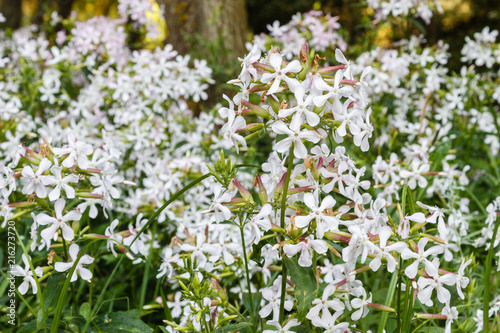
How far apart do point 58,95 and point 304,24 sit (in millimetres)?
1629

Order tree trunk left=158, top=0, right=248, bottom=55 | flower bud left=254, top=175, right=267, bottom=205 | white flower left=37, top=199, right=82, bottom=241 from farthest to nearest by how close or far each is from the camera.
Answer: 1. tree trunk left=158, top=0, right=248, bottom=55
2. white flower left=37, top=199, right=82, bottom=241
3. flower bud left=254, top=175, right=267, bottom=205

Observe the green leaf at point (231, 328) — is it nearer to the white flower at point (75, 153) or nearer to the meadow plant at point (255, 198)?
the meadow plant at point (255, 198)

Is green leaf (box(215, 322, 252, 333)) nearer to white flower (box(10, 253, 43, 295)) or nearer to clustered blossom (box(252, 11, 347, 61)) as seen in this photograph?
white flower (box(10, 253, 43, 295))

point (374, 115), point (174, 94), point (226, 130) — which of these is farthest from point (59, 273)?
point (374, 115)

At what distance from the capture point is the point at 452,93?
2713 mm

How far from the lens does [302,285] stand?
3.46ft

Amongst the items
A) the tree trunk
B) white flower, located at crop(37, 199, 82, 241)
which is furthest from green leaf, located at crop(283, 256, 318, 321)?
the tree trunk

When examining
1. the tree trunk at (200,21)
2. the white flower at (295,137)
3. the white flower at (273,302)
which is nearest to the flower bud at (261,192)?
the white flower at (295,137)

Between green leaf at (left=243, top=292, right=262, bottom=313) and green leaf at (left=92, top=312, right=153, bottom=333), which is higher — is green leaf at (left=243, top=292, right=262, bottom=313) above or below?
above

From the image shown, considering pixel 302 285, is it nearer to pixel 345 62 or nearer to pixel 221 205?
pixel 221 205

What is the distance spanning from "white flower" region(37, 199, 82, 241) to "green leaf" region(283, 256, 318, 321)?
59 centimetres

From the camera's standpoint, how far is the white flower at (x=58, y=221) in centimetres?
123

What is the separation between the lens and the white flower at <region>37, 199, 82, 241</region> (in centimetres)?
123

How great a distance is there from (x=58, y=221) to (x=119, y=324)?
0.33 meters
